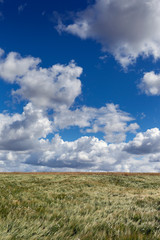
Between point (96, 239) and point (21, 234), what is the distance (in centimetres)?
190

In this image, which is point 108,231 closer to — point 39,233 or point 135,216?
point 39,233

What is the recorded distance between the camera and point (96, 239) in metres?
4.93

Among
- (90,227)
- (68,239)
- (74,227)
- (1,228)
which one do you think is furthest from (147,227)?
(1,228)

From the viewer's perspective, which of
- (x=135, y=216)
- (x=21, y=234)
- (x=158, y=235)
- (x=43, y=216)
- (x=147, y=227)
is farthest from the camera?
(x=135, y=216)

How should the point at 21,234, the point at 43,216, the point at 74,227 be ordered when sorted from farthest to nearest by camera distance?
the point at 43,216
the point at 74,227
the point at 21,234

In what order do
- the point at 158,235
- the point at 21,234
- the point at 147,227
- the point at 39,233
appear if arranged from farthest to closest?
the point at 147,227, the point at 158,235, the point at 39,233, the point at 21,234

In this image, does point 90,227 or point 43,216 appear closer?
point 90,227

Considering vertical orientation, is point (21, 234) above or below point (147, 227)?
above

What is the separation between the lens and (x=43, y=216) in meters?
7.12

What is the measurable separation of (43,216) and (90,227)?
2.09 meters

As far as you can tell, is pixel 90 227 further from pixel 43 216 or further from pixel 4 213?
pixel 4 213

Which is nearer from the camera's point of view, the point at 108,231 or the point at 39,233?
the point at 39,233

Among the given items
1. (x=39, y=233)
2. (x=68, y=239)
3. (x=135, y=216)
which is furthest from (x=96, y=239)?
(x=135, y=216)

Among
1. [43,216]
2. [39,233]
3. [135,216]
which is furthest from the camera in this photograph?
[135,216]
